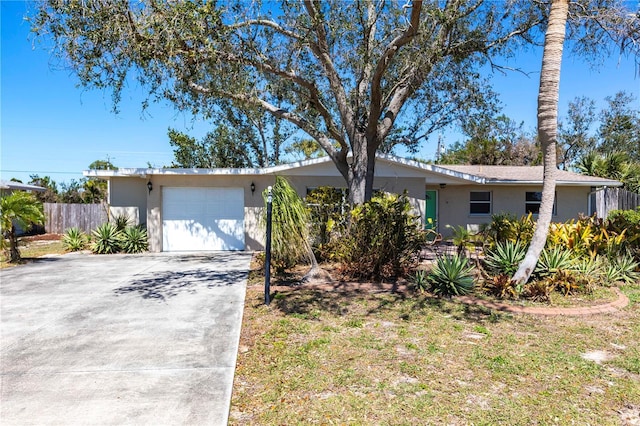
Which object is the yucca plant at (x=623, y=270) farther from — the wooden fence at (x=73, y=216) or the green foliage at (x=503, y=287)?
the wooden fence at (x=73, y=216)

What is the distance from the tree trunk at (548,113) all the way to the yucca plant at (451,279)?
0.76 meters

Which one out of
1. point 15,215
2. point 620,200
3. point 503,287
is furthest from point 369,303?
point 620,200

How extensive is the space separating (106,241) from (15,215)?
341 centimetres

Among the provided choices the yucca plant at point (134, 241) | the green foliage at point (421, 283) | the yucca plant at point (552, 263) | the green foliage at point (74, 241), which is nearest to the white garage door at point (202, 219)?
the yucca plant at point (134, 241)

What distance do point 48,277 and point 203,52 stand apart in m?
6.11

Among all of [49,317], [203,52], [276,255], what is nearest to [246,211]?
[276,255]

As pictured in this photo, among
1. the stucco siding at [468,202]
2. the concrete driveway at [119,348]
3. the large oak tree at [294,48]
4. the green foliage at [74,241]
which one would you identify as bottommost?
the concrete driveway at [119,348]

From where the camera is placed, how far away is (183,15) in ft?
24.1

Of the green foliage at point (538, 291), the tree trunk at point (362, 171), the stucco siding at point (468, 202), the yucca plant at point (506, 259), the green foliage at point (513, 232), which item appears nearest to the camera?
the green foliage at point (538, 291)

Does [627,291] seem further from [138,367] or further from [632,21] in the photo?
[138,367]

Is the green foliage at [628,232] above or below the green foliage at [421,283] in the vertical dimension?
above

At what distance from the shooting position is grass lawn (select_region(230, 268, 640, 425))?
3.31 m

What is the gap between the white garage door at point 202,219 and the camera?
48.4 feet

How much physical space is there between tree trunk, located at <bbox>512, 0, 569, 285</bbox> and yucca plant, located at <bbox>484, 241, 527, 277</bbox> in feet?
1.21
